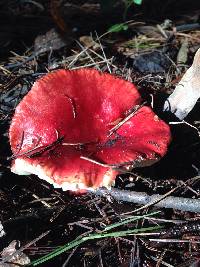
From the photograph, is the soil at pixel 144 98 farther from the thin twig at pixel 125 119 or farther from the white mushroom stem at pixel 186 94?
the thin twig at pixel 125 119

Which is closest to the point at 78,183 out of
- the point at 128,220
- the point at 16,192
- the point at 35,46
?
the point at 128,220

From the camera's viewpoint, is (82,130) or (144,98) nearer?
(82,130)

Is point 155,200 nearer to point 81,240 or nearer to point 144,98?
point 81,240

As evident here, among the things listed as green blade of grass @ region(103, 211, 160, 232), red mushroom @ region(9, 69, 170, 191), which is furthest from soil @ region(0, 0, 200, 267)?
red mushroom @ region(9, 69, 170, 191)

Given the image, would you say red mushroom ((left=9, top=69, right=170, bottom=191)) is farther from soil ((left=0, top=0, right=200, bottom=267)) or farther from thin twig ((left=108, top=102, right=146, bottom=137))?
soil ((left=0, top=0, right=200, bottom=267))

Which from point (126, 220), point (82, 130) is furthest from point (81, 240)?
point (82, 130)

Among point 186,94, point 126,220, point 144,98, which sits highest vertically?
point 186,94
